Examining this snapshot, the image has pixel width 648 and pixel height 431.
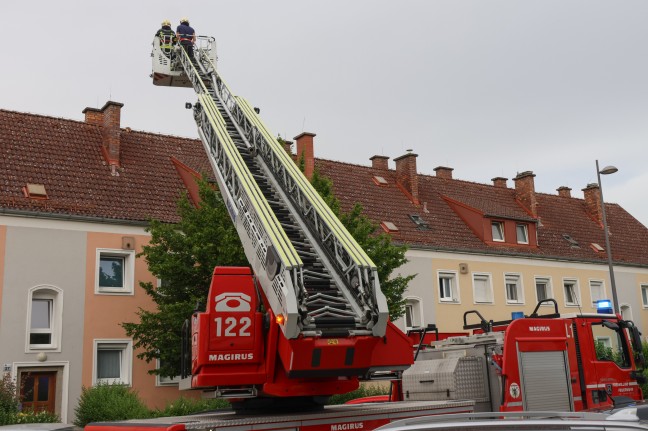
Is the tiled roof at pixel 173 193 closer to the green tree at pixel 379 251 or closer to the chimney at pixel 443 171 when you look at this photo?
the chimney at pixel 443 171

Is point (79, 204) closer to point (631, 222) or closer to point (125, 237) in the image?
point (125, 237)

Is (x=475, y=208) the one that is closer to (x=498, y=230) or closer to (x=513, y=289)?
(x=498, y=230)

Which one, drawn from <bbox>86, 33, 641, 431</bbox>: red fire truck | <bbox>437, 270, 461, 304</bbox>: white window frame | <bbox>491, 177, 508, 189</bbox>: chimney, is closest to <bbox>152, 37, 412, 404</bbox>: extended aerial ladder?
<bbox>86, 33, 641, 431</bbox>: red fire truck

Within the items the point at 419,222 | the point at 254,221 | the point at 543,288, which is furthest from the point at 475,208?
the point at 254,221

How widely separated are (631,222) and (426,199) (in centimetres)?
1456

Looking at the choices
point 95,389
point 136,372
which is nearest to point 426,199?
point 136,372

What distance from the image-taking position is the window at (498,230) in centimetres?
3403

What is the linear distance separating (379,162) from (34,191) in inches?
697

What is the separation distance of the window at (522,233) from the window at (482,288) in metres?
3.55

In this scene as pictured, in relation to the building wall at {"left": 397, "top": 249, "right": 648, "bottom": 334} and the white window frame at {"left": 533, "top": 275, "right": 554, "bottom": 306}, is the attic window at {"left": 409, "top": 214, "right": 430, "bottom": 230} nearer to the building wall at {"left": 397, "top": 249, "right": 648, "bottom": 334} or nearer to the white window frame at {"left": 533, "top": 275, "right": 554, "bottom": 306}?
the building wall at {"left": 397, "top": 249, "right": 648, "bottom": 334}

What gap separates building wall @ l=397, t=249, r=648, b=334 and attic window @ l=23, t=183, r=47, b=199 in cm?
1331

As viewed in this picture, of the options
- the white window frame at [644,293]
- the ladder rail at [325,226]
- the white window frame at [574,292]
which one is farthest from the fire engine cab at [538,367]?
the white window frame at [644,293]

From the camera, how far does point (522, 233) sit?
1382 inches

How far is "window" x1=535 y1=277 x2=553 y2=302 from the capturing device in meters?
34.1
